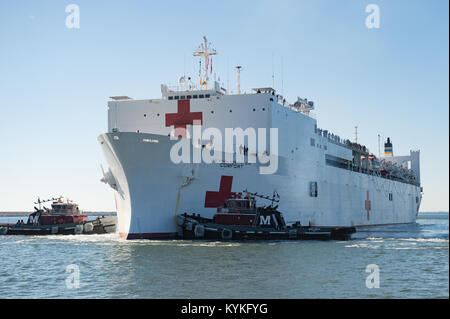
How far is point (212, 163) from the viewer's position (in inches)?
942

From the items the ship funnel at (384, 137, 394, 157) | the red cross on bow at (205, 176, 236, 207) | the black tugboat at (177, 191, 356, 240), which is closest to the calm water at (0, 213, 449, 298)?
the black tugboat at (177, 191, 356, 240)

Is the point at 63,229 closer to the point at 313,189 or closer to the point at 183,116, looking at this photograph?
the point at 183,116

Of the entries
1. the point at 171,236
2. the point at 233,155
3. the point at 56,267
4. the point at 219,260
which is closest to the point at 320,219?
the point at 233,155

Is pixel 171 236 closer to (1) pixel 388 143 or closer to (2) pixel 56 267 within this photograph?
(2) pixel 56 267

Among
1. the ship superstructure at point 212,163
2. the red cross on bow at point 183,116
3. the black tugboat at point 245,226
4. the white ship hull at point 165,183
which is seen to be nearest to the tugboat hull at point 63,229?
the ship superstructure at point 212,163

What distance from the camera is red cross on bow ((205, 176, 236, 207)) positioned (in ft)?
79.2

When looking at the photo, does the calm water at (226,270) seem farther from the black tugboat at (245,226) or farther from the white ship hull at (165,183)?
the white ship hull at (165,183)

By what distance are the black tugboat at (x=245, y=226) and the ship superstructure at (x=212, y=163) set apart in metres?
0.56

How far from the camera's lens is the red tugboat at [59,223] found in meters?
32.8

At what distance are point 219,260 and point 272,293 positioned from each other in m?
5.15

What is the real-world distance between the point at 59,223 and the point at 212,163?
14374mm

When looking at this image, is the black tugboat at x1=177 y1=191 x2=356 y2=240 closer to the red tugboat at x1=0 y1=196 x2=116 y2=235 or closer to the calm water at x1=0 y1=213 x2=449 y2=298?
the calm water at x1=0 y1=213 x2=449 y2=298

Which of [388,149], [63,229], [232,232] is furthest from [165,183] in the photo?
[388,149]

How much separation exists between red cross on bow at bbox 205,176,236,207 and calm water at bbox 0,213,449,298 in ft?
8.21
